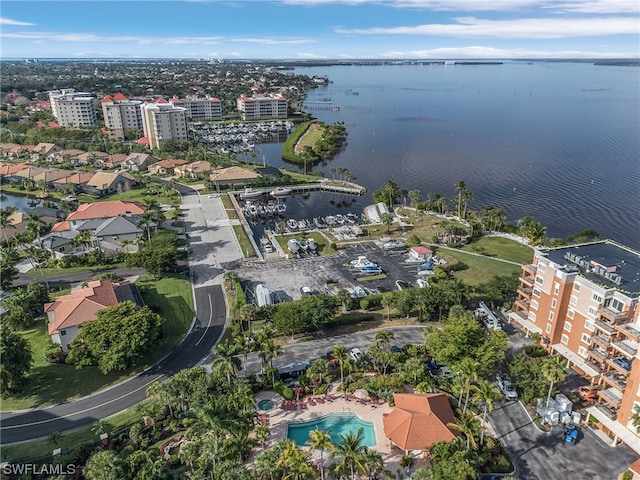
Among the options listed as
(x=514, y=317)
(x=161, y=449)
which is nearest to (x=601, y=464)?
(x=514, y=317)

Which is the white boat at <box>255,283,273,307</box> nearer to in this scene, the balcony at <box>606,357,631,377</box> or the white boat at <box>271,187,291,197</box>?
the balcony at <box>606,357,631,377</box>

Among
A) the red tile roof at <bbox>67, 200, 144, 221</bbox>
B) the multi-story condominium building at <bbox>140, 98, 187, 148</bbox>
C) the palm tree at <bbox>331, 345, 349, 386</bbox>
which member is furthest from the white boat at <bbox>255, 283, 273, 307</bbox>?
the multi-story condominium building at <bbox>140, 98, 187, 148</bbox>

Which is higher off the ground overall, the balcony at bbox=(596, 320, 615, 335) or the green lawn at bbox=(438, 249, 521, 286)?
the balcony at bbox=(596, 320, 615, 335)

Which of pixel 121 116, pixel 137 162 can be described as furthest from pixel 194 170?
pixel 121 116

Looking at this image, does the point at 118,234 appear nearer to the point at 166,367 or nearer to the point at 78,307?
the point at 78,307

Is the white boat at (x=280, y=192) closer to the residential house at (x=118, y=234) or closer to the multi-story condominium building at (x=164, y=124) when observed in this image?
the residential house at (x=118, y=234)

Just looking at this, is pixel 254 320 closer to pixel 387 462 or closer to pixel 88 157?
pixel 387 462

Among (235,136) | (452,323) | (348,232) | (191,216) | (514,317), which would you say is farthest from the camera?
(235,136)
